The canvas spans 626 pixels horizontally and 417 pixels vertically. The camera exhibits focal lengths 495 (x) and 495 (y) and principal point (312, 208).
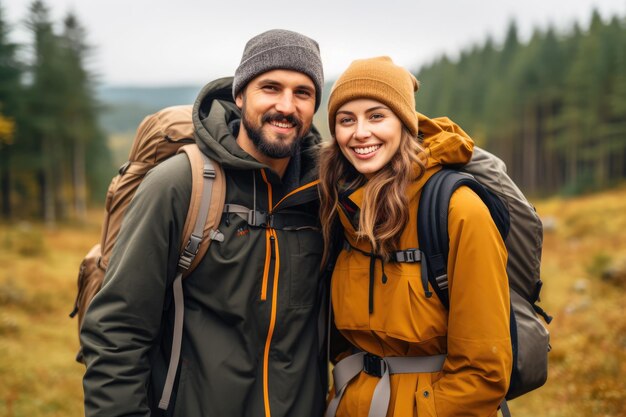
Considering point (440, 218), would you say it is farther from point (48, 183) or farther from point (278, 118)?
point (48, 183)

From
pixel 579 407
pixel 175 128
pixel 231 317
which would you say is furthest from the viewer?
pixel 579 407

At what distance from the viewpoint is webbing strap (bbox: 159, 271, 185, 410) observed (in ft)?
9.35

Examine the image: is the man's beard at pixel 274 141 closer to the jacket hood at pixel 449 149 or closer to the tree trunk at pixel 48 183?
the jacket hood at pixel 449 149

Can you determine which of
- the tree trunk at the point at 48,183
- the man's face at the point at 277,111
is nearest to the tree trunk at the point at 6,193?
the tree trunk at the point at 48,183

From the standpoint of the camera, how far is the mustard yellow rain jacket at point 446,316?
100 inches

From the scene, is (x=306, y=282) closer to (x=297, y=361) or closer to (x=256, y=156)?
(x=297, y=361)

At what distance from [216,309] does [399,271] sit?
3.59 ft

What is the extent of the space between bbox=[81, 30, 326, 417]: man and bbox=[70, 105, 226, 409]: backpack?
0.06 metres

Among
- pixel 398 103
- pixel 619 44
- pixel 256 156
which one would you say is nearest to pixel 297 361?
pixel 256 156

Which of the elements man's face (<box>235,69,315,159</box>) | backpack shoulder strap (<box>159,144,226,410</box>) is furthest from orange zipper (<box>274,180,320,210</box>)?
backpack shoulder strap (<box>159,144,226,410</box>)

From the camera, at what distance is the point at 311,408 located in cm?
312

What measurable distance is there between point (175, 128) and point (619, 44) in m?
48.6

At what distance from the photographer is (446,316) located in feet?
8.99

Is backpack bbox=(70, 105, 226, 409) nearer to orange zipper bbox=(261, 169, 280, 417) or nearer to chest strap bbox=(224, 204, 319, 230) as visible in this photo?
chest strap bbox=(224, 204, 319, 230)
